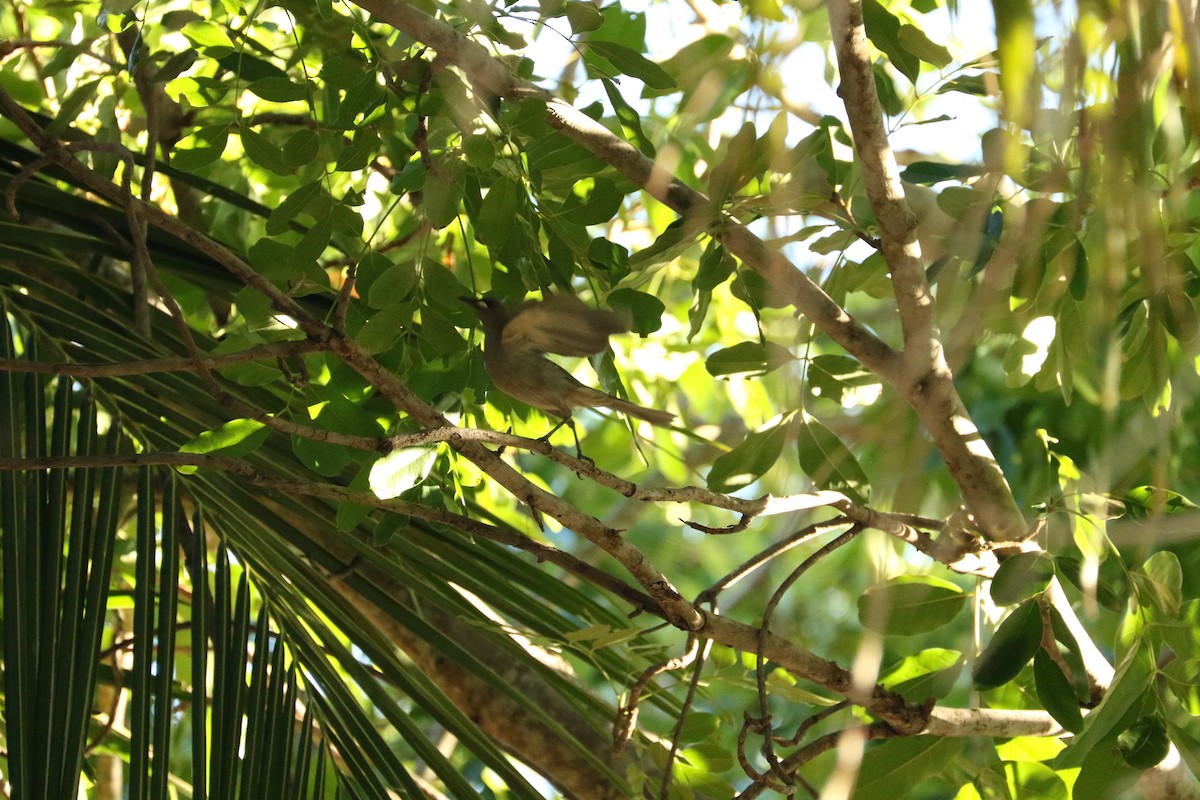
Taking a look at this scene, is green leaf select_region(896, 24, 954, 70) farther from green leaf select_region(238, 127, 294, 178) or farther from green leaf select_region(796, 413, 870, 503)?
green leaf select_region(238, 127, 294, 178)

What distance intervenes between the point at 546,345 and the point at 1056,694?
911 mm

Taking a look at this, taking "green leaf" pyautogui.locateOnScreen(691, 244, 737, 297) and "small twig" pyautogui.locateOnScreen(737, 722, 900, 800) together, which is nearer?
"small twig" pyautogui.locateOnScreen(737, 722, 900, 800)

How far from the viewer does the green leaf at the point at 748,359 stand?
180 centimetres

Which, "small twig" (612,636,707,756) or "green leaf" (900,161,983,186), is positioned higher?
"green leaf" (900,161,983,186)

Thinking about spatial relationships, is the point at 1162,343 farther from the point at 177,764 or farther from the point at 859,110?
the point at 177,764

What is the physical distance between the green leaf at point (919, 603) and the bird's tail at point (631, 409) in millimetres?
509

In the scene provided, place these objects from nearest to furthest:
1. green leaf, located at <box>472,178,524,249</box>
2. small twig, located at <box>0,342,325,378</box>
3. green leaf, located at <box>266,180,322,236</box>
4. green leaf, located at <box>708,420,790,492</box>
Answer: small twig, located at <box>0,342,325,378</box>, green leaf, located at <box>472,178,524,249</box>, green leaf, located at <box>266,180,322,236</box>, green leaf, located at <box>708,420,790,492</box>

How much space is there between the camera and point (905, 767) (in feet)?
5.51

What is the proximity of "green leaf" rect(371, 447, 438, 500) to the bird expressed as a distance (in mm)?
324

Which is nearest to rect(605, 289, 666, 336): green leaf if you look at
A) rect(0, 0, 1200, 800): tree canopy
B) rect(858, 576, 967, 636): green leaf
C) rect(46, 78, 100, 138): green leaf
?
rect(0, 0, 1200, 800): tree canopy

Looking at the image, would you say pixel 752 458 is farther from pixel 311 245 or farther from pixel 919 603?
pixel 311 245

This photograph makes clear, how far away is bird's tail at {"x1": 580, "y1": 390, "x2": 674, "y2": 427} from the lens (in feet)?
6.46

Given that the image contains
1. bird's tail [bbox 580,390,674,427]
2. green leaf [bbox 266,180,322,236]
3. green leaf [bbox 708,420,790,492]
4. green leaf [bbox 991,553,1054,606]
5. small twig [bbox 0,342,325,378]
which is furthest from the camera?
bird's tail [bbox 580,390,674,427]

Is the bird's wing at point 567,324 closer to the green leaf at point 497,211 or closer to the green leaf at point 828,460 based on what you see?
the green leaf at point 497,211
